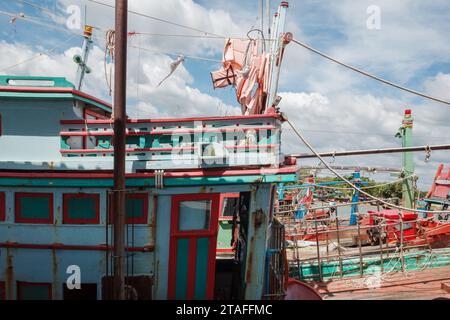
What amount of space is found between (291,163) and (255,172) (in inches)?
39.9

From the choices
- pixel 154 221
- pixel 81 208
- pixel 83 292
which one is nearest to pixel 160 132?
pixel 154 221

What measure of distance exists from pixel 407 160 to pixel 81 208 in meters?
14.9

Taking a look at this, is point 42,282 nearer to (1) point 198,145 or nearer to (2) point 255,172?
(1) point 198,145

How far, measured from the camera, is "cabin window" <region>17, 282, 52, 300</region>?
20.2 feet

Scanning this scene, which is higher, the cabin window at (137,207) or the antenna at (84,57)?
the antenna at (84,57)

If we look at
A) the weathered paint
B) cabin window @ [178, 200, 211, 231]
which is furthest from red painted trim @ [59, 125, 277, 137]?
cabin window @ [178, 200, 211, 231]

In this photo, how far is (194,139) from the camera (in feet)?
20.3

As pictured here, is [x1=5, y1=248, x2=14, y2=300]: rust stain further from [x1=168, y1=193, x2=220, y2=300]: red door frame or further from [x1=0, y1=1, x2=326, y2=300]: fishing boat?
[x1=168, y1=193, x2=220, y2=300]: red door frame

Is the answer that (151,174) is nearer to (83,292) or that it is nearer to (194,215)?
(194,215)

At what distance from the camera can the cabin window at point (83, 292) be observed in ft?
20.3

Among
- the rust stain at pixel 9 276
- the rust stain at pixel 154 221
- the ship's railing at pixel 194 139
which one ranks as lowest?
the rust stain at pixel 9 276

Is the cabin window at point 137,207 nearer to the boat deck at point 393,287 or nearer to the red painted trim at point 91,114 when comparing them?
the red painted trim at point 91,114

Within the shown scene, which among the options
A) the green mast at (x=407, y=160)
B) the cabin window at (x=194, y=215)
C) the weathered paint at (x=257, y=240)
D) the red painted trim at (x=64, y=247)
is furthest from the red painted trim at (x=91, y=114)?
the green mast at (x=407, y=160)

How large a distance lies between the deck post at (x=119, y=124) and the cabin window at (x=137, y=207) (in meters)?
0.85
